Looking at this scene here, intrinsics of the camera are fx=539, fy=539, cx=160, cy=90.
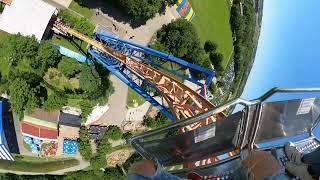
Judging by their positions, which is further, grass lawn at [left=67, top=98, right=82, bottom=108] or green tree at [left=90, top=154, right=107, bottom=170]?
green tree at [left=90, top=154, right=107, bottom=170]

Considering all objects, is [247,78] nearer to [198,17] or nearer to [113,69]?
[198,17]

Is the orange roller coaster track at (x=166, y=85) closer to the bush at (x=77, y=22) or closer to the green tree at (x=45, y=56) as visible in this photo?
the bush at (x=77, y=22)

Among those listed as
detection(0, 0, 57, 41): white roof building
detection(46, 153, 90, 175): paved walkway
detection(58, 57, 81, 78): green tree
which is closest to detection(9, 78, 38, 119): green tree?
detection(58, 57, 81, 78): green tree

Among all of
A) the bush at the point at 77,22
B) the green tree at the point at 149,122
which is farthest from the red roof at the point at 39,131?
the green tree at the point at 149,122

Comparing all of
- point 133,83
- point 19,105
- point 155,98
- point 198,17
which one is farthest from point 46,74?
point 198,17

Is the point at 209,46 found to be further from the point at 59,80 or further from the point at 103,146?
the point at 59,80

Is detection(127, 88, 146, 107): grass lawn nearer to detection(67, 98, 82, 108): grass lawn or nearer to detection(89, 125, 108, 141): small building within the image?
detection(89, 125, 108, 141): small building

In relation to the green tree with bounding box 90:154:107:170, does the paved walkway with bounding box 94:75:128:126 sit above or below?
above
